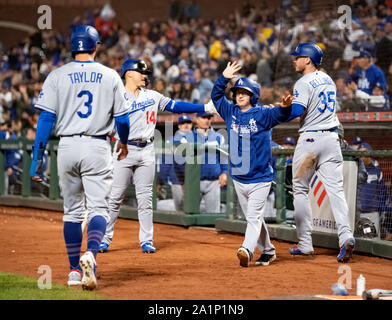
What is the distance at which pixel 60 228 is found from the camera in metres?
10.1

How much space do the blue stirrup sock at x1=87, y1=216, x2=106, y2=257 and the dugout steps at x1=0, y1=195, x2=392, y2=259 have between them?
3357 mm

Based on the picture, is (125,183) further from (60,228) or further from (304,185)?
→ (60,228)

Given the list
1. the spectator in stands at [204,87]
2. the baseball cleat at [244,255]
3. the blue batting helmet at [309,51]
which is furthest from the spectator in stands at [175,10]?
the baseball cleat at [244,255]

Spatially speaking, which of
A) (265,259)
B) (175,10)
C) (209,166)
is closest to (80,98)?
(265,259)

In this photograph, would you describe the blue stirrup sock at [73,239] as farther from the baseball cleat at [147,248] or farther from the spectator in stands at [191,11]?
the spectator in stands at [191,11]

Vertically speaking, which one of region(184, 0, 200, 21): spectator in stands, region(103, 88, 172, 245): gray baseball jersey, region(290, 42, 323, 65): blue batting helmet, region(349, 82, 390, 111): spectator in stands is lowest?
region(103, 88, 172, 245): gray baseball jersey

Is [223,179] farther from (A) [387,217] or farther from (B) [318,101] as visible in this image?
(B) [318,101]

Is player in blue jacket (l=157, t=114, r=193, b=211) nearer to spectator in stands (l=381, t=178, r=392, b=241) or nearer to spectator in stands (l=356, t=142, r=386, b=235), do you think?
spectator in stands (l=356, t=142, r=386, b=235)

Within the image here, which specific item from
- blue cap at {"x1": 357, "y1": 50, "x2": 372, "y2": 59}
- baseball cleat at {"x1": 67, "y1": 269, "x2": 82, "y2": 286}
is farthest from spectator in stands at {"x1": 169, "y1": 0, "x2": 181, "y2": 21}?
baseball cleat at {"x1": 67, "y1": 269, "x2": 82, "y2": 286}

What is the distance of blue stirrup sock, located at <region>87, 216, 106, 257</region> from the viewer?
545cm

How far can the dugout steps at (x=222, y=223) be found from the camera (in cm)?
763

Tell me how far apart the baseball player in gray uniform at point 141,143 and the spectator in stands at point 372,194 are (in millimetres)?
2266

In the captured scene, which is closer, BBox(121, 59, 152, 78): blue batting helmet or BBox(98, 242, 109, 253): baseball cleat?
BBox(121, 59, 152, 78): blue batting helmet
